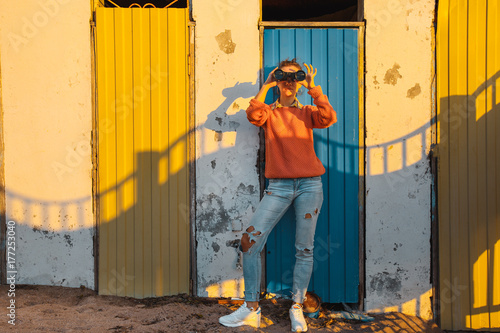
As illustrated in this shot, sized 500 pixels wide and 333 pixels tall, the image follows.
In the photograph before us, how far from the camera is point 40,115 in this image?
13.6ft

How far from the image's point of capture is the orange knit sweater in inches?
138

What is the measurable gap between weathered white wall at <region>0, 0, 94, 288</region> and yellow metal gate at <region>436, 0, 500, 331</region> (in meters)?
3.68

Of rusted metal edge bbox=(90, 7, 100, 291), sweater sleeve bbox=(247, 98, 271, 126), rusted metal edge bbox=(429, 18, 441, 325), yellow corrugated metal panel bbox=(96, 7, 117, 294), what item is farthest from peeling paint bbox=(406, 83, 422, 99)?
rusted metal edge bbox=(90, 7, 100, 291)

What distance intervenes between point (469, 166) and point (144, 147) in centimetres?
335

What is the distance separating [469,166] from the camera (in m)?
3.99

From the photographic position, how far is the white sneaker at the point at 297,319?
3.45m

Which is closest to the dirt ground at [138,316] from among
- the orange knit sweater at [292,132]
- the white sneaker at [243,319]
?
the white sneaker at [243,319]

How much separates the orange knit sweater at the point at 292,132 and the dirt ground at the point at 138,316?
55.7 inches

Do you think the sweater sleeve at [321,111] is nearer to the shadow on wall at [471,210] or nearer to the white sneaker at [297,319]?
the shadow on wall at [471,210]

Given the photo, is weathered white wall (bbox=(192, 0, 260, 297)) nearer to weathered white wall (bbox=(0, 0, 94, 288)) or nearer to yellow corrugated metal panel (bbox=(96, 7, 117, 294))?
yellow corrugated metal panel (bbox=(96, 7, 117, 294))

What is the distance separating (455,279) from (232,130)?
2.73m

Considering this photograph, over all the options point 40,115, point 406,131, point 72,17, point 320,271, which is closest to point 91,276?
point 40,115

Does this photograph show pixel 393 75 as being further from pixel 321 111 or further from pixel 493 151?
pixel 493 151

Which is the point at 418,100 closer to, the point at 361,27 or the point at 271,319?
the point at 361,27
